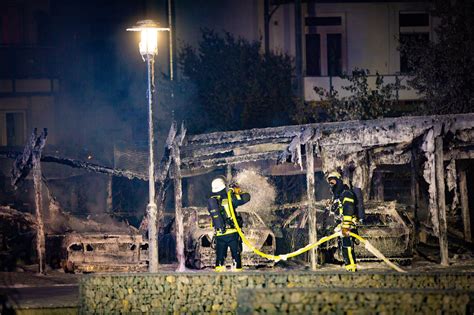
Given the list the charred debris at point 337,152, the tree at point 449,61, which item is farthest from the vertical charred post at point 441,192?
the tree at point 449,61

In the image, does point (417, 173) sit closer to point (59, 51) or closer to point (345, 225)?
point (345, 225)

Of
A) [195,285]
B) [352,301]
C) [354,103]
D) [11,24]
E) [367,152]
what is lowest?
[195,285]

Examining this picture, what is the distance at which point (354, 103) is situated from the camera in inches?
1357

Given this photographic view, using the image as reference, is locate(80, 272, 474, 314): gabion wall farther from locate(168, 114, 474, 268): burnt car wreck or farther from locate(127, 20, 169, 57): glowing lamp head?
locate(168, 114, 474, 268): burnt car wreck

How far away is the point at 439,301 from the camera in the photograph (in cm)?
1443

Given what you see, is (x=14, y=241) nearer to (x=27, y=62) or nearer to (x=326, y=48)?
(x=27, y=62)

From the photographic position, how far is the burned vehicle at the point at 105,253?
25.3 meters

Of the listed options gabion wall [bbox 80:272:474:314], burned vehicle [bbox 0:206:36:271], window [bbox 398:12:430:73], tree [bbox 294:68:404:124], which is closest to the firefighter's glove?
gabion wall [bbox 80:272:474:314]

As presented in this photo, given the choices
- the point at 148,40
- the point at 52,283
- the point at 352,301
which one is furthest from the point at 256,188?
the point at 352,301

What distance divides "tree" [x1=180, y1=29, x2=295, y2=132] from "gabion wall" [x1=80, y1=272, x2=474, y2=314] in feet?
57.3

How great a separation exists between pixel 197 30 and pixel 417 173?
13.6 metres

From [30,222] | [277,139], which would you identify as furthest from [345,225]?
[30,222]

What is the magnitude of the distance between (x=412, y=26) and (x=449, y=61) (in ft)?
15.6

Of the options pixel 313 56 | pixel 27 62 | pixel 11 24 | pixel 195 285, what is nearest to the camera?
pixel 195 285
